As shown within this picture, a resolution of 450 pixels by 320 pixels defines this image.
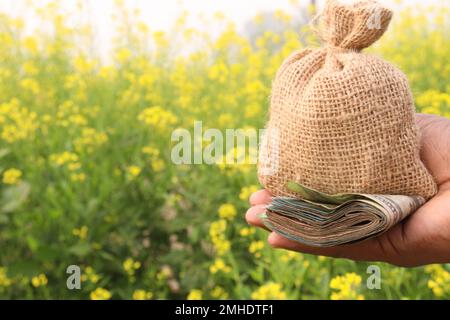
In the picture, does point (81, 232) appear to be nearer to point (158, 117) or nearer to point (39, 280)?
point (39, 280)

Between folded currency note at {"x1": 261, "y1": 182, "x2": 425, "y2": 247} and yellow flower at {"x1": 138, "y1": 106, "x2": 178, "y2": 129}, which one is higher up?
yellow flower at {"x1": 138, "y1": 106, "x2": 178, "y2": 129}

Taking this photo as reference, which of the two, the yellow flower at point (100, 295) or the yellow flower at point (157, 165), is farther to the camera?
the yellow flower at point (157, 165)

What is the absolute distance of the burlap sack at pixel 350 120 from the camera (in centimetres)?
115

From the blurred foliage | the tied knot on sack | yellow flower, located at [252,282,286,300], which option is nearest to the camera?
the tied knot on sack

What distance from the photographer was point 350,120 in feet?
3.77

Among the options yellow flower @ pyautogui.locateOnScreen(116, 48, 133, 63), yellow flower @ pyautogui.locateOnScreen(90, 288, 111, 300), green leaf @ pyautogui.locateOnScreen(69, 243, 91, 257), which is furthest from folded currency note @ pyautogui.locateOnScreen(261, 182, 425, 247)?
yellow flower @ pyautogui.locateOnScreen(116, 48, 133, 63)

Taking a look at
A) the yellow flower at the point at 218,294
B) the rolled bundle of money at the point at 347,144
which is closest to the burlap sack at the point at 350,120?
the rolled bundle of money at the point at 347,144

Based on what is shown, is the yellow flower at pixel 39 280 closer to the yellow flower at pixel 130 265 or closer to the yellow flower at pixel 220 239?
the yellow flower at pixel 130 265

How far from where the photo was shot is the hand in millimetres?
1147

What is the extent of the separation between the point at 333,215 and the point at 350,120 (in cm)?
17

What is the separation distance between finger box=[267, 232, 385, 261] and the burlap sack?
0.10m

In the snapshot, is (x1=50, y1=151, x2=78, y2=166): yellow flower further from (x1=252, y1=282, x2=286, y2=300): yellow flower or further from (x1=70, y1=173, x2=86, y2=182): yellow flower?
(x1=252, y1=282, x2=286, y2=300): yellow flower

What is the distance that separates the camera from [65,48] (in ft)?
11.0
